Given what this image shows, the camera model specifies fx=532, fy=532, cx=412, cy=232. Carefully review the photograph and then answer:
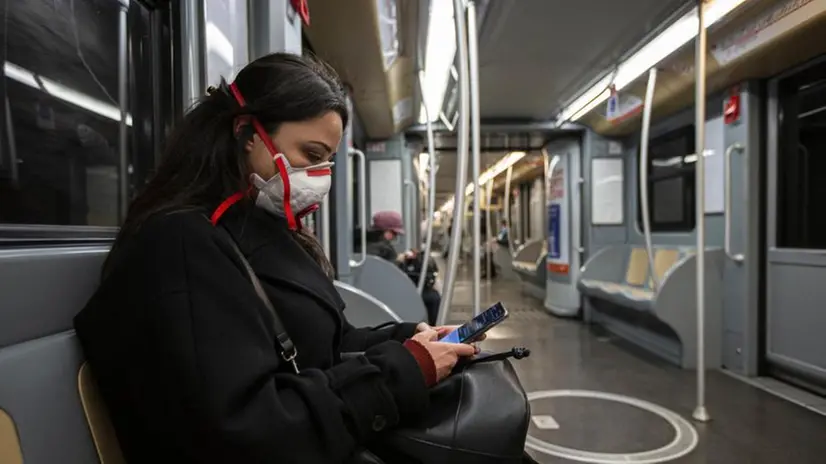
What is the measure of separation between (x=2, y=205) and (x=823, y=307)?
4065mm

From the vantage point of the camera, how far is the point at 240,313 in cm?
78

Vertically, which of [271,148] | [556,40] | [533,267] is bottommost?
[533,267]

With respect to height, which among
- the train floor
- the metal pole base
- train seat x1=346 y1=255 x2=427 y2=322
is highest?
train seat x1=346 y1=255 x2=427 y2=322

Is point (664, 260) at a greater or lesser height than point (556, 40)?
lesser

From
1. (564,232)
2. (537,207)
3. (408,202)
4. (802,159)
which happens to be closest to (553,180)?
(564,232)

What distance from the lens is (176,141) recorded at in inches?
38.7

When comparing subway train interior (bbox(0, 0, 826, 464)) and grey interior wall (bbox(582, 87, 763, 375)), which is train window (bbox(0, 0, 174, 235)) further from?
grey interior wall (bbox(582, 87, 763, 375))

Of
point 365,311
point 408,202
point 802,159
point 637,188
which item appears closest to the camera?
point 365,311

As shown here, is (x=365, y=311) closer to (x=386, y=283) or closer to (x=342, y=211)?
(x=342, y=211)

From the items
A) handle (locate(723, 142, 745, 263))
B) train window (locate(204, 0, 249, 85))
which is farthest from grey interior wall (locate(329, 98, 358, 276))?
handle (locate(723, 142, 745, 263))

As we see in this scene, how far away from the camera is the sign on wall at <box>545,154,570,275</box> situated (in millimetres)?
6477

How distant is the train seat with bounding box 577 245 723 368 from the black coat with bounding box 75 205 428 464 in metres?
3.49

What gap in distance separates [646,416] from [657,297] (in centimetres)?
137

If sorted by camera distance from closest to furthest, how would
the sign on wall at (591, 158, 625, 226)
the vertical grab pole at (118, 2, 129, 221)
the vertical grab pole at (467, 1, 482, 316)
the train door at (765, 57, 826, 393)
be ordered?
1. the vertical grab pole at (118, 2, 129, 221)
2. the vertical grab pole at (467, 1, 482, 316)
3. the train door at (765, 57, 826, 393)
4. the sign on wall at (591, 158, 625, 226)
